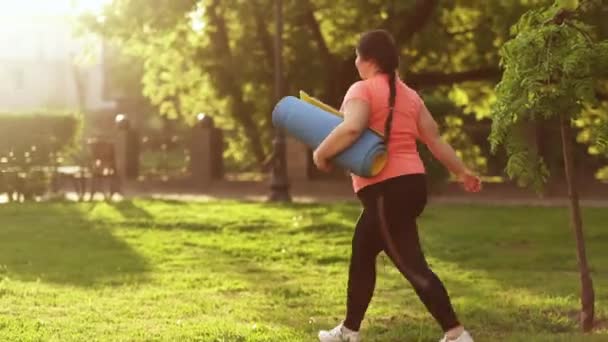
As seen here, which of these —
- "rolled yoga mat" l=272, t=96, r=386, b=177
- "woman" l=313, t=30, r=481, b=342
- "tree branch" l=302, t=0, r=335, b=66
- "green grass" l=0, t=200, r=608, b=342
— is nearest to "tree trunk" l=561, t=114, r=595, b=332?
"green grass" l=0, t=200, r=608, b=342

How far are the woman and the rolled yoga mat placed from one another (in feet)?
0.17

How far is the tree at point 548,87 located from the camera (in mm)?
6574

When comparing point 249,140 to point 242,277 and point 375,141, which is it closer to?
point 242,277

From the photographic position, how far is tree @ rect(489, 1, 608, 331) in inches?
259

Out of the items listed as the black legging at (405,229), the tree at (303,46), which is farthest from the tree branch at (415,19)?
the black legging at (405,229)

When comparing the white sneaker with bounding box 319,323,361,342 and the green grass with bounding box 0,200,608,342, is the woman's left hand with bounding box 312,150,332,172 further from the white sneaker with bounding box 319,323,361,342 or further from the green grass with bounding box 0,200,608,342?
the green grass with bounding box 0,200,608,342

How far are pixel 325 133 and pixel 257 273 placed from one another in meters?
5.01

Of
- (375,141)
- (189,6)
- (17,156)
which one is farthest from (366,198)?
(189,6)

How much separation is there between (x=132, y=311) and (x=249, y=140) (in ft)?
73.4

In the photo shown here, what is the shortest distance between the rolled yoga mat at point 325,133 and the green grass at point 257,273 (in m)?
1.34

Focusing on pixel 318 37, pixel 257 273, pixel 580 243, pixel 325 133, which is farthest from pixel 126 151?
pixel 325 133

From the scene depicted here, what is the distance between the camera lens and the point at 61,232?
46.2ft

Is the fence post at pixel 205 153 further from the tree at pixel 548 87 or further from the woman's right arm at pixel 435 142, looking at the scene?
the woman's right arm at pixel 435 142

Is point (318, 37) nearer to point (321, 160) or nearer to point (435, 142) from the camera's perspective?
point (435, 142)
